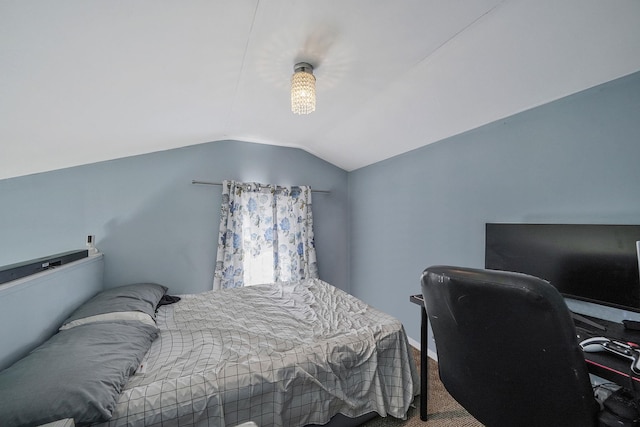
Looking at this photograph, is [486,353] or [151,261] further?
[151,261]

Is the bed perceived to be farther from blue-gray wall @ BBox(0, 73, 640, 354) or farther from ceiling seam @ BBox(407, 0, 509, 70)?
ceiling seam @ BBox(407, 0, 509, 70)

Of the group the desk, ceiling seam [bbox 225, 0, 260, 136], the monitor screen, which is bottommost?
the desk

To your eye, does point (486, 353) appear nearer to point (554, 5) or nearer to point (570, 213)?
point (570, 213)

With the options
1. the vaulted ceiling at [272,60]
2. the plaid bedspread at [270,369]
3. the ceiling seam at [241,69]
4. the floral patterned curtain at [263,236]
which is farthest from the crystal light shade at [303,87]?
the floral patterned curtain at [263,236]

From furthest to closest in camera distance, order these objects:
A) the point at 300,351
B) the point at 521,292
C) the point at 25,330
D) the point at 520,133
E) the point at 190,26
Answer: the point at 520,133 → the point at 300,351 → the point at 25,330 → the point at 190,26 → the point at 521,292

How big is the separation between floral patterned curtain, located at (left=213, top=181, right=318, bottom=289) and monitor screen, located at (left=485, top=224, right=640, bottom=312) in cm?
227

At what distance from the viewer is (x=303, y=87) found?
1.51 m

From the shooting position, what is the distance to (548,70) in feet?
4.76

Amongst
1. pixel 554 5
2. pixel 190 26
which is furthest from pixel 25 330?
pixel 554 5

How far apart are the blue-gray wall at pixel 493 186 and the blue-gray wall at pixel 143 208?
1425 mm

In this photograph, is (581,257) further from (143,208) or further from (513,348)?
(143,208)

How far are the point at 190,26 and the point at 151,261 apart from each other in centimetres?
245

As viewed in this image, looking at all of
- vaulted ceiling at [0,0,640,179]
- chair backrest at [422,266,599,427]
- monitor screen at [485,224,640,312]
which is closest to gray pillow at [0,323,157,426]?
vaulted ceiling at [0,0,640,179]

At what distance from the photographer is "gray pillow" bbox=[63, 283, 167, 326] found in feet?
5.48
